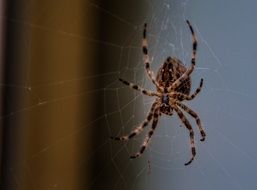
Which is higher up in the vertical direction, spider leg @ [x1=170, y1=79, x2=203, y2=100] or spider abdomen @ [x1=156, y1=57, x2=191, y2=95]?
spider abdomen @ [x1=156, y1=57, x2=191, y2=95]

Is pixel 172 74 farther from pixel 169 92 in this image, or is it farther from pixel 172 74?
pixel 169 92

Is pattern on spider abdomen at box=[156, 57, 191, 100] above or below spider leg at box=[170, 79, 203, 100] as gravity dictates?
above

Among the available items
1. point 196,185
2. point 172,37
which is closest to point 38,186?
point 196,185

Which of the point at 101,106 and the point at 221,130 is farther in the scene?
the point at 101,106

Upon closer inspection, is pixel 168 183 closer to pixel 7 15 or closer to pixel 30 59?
pixel 30 59

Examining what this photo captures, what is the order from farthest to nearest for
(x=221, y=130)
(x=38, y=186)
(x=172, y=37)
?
(x=38, y=186), (x=221, y=130), (x=172, y=37)

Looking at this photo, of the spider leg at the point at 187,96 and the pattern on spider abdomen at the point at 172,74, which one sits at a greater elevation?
the pattern on spider abdomen at the point at 172,74
